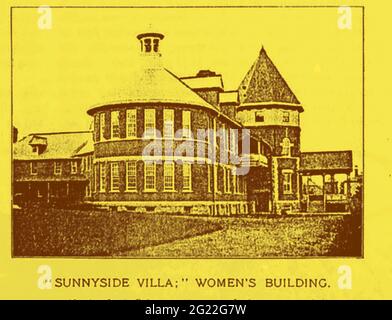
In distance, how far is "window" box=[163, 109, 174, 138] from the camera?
9.71 meters

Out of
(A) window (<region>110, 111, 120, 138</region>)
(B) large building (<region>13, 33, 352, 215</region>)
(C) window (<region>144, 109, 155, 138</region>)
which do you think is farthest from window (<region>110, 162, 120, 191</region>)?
(C) window (<region>144, 109, 155, 138</region>)

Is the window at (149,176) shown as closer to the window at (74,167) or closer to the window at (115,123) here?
the window at (115,123)

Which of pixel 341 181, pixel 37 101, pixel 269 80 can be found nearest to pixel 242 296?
pixel 341 181

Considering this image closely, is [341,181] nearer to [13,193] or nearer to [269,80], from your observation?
[269,80]

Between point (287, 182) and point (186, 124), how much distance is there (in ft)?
3.81

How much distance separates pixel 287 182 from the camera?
991cm

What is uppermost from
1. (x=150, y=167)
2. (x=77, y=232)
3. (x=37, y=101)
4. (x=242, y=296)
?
(x=37, y=101)

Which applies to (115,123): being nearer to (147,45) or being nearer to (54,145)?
(54,145)

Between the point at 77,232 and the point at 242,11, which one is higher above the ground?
the point at 242,11

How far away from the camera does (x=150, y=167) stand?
9.73 m

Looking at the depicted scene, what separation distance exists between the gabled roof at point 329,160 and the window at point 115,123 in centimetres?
182

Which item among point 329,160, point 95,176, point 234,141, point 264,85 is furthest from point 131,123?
point 329,160

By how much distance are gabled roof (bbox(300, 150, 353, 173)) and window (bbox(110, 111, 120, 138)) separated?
182 cm

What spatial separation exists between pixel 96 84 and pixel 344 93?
2.38 metres
